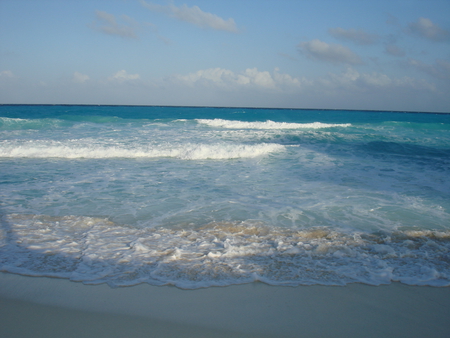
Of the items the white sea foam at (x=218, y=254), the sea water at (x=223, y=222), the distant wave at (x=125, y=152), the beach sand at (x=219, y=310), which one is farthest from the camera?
the distant wave at (x=125, y=152)

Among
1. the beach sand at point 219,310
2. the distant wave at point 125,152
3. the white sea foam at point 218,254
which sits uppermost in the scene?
the distant wave at point 125,152

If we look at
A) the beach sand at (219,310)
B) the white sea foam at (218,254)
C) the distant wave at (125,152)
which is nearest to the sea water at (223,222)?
the white sea foam at (218,254)

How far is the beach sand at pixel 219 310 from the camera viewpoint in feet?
7.86

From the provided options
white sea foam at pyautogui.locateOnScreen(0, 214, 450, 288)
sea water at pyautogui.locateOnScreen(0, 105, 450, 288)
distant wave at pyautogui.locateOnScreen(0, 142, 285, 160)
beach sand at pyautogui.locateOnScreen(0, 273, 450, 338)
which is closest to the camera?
beach sand at pyautogui.locateOnScreen(0, 273, 450, 338)

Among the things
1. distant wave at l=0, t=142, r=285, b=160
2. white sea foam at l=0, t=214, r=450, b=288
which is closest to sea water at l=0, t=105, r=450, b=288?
white sea foam at l=0, t=214, r=450, b=288

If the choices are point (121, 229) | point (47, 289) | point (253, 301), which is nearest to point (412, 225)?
point (253, 301)

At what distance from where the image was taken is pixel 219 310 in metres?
2.65

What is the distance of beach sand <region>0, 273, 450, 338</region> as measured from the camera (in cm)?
240

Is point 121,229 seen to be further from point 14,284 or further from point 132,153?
point 132,153

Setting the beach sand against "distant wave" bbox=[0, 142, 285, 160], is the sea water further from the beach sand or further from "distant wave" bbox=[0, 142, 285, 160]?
"distant wave" bbox=[0, 142, 285, 160]

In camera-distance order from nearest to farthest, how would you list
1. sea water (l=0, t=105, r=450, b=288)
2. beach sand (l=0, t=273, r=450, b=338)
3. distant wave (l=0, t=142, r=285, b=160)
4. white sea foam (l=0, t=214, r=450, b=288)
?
beach sand (l=0, t=273, r=450, b=338), white sea foam (l=0, t=214, r=450, b=288), sea water (l=0, t=105, r=450, b=288), distant wave (l=0, t=142, r=285, b=160)

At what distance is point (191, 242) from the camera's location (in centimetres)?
404

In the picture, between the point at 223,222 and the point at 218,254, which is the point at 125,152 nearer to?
the point at 223,222

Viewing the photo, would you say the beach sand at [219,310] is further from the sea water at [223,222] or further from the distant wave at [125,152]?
the distant wave at [125,152]
